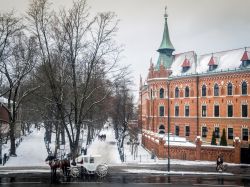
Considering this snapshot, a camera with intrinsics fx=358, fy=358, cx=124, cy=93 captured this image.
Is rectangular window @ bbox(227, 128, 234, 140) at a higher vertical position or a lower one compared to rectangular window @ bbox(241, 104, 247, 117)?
lower

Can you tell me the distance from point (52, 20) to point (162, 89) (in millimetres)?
26951

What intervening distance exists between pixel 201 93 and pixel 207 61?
4.52m

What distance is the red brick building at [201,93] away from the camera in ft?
132

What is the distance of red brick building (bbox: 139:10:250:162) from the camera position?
40.3m

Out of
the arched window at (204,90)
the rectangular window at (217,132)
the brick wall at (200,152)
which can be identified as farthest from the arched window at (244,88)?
the brick wall at (200,152)

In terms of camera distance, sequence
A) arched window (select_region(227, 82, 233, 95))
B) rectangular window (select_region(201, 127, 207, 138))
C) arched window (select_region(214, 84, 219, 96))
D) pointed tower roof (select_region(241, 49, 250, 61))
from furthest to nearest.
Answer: rectangular window (select_region(201, 127, 207, 138))
arched window (select_region(214, 84, 219, 96))
arched window (select_region(227, 82, 233, 95))
pointed tower roof (select_region(241, 49, 250, 61))

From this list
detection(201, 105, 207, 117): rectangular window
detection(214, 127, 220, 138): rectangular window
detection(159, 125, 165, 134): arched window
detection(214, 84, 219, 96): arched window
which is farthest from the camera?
detection(159, 125, 165, 134): arched window

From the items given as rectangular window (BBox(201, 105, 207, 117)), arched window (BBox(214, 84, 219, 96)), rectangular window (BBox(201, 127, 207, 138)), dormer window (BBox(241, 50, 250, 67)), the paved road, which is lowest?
the paved road

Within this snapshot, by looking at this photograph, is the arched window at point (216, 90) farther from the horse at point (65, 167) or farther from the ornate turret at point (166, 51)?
the horse at point (65, 167)

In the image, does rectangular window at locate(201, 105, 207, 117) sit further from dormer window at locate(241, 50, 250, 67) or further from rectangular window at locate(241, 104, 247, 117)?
dormer window at locate(241, 50, 250, 67)

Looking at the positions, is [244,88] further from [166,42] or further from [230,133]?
[166,42]

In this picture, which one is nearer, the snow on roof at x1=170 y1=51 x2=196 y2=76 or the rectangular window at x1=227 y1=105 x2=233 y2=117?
the rectangular window at x1=227 y1=105 x2=233 y2=117

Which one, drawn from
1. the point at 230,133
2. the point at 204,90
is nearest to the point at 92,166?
the point at 230,133

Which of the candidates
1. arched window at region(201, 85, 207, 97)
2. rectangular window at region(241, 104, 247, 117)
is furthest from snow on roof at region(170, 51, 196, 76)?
rectangular window at region(241, 104, 247, 117)
